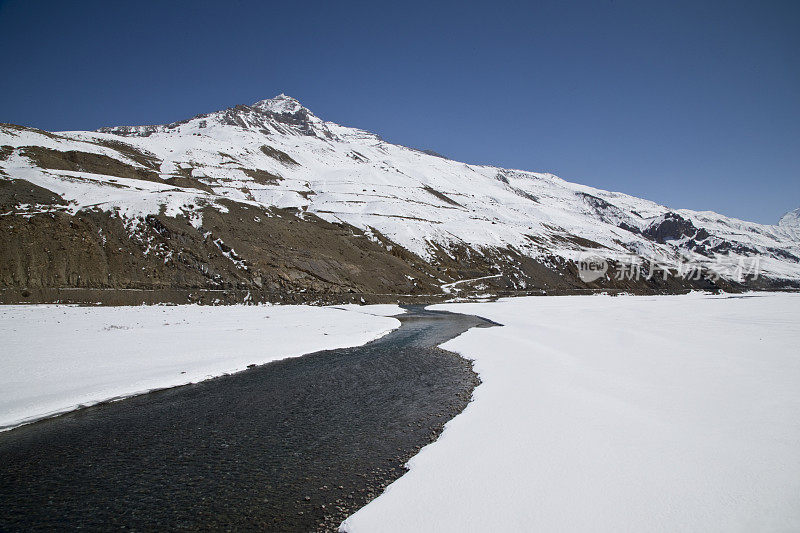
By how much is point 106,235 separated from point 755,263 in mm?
209961

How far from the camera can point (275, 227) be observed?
51906 millimetres

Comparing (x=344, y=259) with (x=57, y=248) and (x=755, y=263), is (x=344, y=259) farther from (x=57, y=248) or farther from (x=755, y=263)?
(x=755, y=263)

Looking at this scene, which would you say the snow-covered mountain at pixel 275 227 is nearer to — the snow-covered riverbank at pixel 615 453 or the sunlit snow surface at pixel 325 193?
the sunlit snow surface at pixel 325 193

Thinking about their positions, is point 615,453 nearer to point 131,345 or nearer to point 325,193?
point 131,345

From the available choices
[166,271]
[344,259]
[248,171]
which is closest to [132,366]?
[166,271]

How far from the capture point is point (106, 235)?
3759cm

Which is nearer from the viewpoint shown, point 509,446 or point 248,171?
point 509,446

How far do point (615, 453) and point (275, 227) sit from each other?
161 feet

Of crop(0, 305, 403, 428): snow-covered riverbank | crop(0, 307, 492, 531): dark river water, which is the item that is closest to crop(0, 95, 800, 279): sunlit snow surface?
crop(0, 305, 403, 428): snow-covered riverbank

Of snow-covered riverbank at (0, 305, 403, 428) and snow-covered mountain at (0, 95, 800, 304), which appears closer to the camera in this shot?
snow-covered riverbank at (0, 305, 403, 428)

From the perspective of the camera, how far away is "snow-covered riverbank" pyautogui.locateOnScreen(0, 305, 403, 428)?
13.2 m

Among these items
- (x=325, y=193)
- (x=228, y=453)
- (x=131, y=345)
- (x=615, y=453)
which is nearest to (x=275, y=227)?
(x=131, y=345)

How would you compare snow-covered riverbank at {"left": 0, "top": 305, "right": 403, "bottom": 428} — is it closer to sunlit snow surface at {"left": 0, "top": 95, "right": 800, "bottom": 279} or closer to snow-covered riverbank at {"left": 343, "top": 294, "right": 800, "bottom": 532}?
snow-covered riverbank at {"left": 343, "top": 294, "right": 800, "bottom": 532}

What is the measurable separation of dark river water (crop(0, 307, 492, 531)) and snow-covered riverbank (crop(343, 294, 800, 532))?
1285 millimetres
